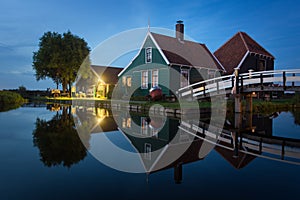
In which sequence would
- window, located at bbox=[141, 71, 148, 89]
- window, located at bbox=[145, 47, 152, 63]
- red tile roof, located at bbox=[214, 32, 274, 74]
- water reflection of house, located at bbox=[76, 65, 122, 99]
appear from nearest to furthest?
window, located at bbox=[145, 47, 152, 63]
window, located at bbox=[141, 71, 148, 89]
red tile roof, located at bbox=[214, 32, 274, 74]
water reflection of house, located at bbox=[76, 65, 122, 99]

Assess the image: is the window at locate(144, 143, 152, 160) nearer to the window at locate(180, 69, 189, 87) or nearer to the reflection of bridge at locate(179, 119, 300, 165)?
the reflection of bridge at locate(179, 119, 300, 165)

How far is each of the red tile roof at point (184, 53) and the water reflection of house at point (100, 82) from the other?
43.2 ft

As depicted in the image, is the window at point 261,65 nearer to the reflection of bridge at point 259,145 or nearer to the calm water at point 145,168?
the reflection of bridge at point 259,145

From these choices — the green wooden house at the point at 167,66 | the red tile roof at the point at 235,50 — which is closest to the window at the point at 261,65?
the red tile roof at the point at 235,50

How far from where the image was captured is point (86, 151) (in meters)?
4.88

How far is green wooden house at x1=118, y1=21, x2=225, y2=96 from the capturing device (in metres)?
18.6

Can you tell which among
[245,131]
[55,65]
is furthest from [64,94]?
[245,131]

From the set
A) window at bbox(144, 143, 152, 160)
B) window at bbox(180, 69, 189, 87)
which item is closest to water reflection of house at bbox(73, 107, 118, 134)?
window at bbox(144, 143, 152, 160)

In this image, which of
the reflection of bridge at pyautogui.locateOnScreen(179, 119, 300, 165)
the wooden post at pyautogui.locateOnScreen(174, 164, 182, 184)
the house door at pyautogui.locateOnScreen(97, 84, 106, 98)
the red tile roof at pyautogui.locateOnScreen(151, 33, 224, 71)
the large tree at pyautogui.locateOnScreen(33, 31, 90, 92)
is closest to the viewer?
the wooden post at pyautogui.locateOnScreen(174, 164, 182, 184)

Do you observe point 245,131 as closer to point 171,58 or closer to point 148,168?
point 148,168

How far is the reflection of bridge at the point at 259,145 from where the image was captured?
4828mm

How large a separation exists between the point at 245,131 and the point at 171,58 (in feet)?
38.7

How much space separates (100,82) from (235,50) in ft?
63.9

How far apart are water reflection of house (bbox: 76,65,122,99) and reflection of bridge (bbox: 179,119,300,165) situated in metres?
25.7
